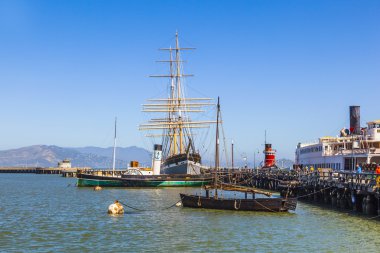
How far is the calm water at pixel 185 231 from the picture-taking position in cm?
3069

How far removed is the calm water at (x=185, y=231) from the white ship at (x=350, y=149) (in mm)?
22106

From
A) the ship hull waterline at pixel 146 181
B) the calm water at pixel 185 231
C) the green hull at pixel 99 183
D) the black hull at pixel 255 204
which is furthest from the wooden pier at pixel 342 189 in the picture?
the green hull at pixel 99 183

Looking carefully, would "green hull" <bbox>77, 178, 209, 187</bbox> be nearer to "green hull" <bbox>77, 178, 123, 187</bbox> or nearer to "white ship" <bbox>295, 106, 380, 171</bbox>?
"green hull" <bbox>77, 178, 123, 187</bbox>

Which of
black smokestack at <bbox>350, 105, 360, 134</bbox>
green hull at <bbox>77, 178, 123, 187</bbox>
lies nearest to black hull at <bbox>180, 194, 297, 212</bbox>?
green hull at <bbox>77, 178, 123, 187</bbox>

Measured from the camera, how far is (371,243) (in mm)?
31188

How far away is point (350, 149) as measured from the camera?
7738 centimetres

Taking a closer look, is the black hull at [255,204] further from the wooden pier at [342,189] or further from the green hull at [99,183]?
the green hull at [99,183]

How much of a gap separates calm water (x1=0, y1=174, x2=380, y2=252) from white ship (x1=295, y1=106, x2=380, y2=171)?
22.1 meters

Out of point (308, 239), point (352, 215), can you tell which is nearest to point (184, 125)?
point (352, 215)

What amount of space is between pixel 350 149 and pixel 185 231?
154ft

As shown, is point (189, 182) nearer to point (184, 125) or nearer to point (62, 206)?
point (184, 125)

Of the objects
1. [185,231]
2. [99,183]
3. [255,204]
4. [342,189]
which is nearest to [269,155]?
[99,183]

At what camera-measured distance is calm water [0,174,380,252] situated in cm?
3069

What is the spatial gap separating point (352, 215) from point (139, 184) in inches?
1812
